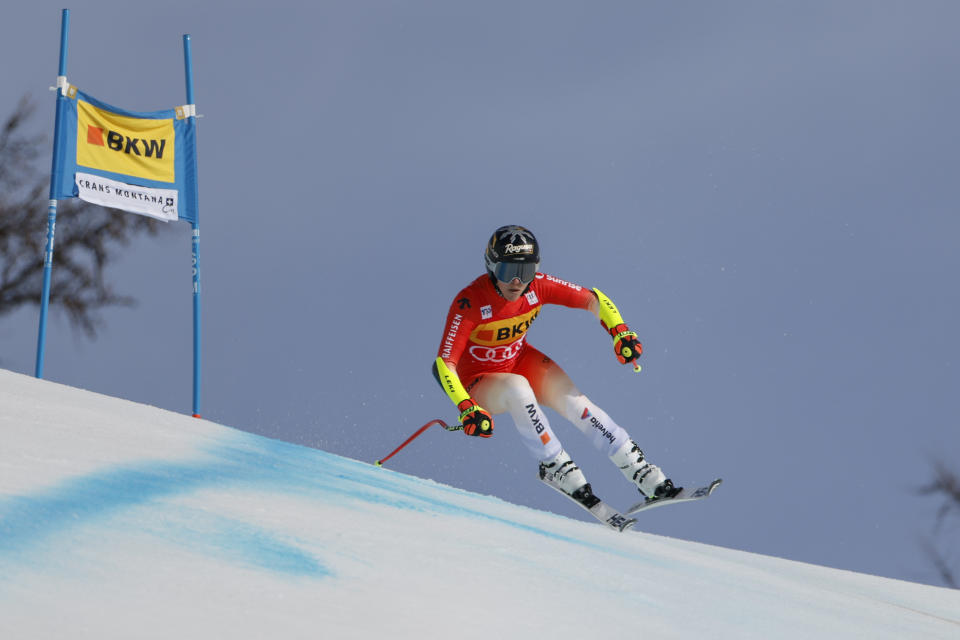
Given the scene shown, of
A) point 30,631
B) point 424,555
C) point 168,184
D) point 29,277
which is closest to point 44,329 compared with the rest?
point 168,184

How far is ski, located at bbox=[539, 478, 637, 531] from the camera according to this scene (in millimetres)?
6801

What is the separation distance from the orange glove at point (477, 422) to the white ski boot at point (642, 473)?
3.45ft

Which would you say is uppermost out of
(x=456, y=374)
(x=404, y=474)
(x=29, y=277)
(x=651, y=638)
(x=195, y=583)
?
(x=29, y=277)

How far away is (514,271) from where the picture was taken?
6.78 m

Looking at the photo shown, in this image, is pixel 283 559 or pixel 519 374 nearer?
pixel 283 559

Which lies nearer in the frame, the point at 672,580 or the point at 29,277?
the point at 672,580

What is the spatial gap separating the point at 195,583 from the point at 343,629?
19.5 inches

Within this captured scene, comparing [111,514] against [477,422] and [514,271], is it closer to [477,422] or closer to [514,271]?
[477,422]

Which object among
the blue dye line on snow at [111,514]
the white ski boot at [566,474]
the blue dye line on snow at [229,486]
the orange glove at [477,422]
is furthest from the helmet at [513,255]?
the blue dye line on snow at [111,514]

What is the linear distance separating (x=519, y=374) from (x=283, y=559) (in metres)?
3.97

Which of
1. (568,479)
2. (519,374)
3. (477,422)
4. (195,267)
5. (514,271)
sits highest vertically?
(195,267)

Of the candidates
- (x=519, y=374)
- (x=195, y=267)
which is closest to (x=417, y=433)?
(x=519, y=374)

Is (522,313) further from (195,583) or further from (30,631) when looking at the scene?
(30,631)

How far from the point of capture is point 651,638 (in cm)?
357
